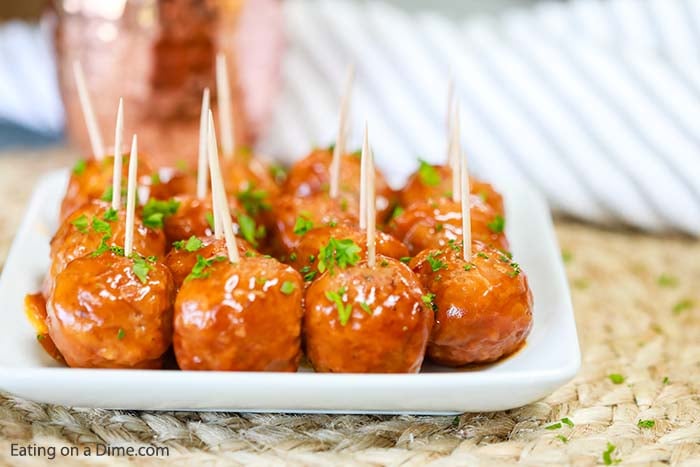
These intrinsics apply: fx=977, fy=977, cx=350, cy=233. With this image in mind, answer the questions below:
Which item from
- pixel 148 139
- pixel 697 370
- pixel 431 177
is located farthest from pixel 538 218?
pixel 148 139

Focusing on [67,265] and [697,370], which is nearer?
[67,265]

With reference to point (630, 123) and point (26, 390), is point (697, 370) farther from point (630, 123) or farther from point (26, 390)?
point (26, 390)

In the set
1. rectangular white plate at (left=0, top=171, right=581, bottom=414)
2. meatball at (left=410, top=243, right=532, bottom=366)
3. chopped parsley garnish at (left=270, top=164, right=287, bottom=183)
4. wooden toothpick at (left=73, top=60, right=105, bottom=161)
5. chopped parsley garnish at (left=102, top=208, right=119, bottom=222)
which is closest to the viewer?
rectangular white plate at (left=0, top=171, right=581, bottom=414)

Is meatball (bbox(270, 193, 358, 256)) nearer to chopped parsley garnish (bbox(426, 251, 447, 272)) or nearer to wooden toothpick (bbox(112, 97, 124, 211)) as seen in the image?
chopped parsley garnish (bbox(426, 251, 447, 272))

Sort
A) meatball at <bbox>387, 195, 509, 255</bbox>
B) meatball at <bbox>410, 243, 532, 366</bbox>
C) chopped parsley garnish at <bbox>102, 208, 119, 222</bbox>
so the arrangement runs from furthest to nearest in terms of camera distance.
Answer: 1. meatball at <bbox>387, 195, 509, 255</bbox>
2. chopped parsley garnish at <bbox>102, 208, 119, 222</bbox>
3. meatball at <bbox>410, 243, 532, 366</bbox>

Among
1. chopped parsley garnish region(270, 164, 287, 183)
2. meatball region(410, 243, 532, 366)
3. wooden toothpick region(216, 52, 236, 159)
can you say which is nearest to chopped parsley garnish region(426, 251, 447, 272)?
meatball region(410, 243, 532, 366)

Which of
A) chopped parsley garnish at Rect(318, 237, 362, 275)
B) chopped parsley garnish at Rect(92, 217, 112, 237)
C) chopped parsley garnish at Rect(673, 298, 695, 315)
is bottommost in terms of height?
chopped parsley garnish at Rect(673, 298, 695, 315)
